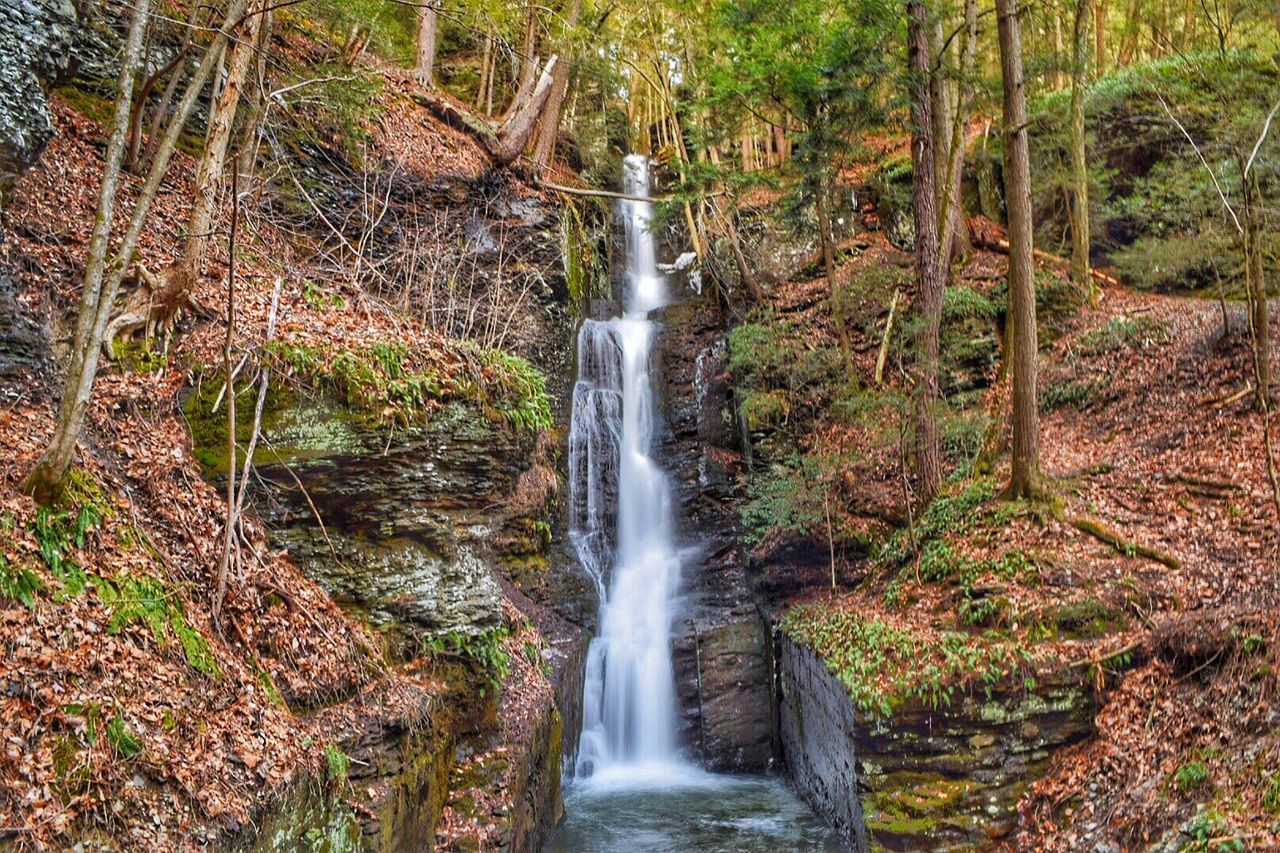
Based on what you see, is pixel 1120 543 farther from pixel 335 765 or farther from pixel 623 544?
pixel 335 765

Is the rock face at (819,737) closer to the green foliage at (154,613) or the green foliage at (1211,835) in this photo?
the green foliage at (1211,835)

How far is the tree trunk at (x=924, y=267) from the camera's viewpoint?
435 inches

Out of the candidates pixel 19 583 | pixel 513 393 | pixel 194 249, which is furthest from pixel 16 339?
pixel 513 393

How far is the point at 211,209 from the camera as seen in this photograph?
7.93m

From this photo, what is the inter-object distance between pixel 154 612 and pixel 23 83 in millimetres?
4415

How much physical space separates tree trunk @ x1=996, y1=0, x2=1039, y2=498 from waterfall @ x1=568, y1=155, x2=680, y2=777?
6.39m

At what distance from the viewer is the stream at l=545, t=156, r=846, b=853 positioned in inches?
369

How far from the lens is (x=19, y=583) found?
14.0 feet

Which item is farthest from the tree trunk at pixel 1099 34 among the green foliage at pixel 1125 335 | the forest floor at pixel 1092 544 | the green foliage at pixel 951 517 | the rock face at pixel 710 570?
the green foliage at pixel 951 517

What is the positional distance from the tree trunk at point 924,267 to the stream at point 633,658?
507cm

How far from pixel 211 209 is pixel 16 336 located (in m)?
2.60

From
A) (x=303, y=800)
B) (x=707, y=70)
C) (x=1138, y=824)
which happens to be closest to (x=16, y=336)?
(x=303, y=800)

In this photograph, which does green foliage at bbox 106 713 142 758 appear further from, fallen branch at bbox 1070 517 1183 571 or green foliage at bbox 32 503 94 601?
fallen branch at bbox 1070 517 1183 571

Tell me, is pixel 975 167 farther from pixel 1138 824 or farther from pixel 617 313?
pixel 1138 824
